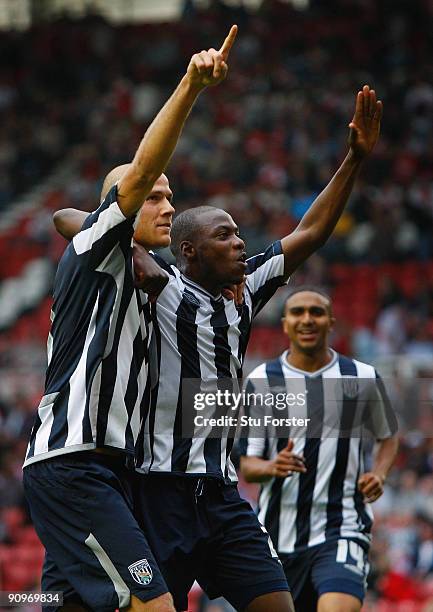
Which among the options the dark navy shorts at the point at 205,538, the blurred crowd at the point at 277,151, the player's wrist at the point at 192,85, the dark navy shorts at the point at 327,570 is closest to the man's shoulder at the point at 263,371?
the dark navy shorts at the point at 327,570

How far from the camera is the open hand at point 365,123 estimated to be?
5094 mm

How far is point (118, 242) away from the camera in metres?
4.45

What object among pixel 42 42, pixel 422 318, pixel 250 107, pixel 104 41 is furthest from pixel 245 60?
pixel 422 318

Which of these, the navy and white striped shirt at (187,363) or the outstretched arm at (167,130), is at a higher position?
the outstretched arm at (167,130)

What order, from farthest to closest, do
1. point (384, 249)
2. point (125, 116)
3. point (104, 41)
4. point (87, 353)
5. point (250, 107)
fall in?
1. point (104, 41)
2. point (125, 116)
3. point (250, 107)
4. point (384, 249)
5. point (87, 353)

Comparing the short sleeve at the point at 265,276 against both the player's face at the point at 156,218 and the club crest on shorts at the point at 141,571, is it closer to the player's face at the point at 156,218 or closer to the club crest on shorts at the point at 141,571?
the player's face at the point at 156,218

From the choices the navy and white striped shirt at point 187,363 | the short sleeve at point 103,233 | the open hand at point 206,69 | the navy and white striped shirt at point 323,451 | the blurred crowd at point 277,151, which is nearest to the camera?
the open hand at point 206,69

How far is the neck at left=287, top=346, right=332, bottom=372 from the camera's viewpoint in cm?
661

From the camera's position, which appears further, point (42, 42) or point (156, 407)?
point (42, 42)

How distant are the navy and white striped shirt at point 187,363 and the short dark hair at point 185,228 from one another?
155 millimetres

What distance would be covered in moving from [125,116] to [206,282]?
48.9 feet

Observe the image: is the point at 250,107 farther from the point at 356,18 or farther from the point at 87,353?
the point at 87,353

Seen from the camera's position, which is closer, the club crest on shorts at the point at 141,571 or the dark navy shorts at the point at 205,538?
the club crest on shorts at the point at 141,571

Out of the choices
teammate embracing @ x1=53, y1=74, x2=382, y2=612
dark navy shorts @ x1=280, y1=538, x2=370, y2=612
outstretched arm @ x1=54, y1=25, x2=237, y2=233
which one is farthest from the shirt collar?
outstretched arm @ x1=54, y1=25, x2=237, y2=233
